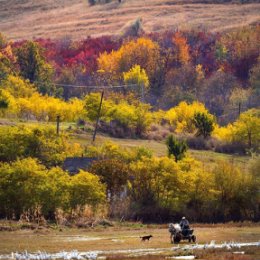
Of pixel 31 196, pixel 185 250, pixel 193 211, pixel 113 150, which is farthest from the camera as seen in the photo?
pixel 113 150

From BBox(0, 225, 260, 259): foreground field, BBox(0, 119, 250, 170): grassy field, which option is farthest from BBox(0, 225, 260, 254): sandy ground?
BBox(0, 119, 250, 170): grassy field

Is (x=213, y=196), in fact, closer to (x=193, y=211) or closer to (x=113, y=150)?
(x=193, y=211)

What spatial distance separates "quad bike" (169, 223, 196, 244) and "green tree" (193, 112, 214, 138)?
69.5 metres

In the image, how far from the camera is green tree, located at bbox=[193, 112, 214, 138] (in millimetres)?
124438

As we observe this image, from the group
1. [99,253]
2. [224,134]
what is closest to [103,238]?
[99,253]

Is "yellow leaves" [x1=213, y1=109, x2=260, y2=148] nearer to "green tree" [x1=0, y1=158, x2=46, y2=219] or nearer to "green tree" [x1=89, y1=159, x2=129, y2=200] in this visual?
"green tree" [x1=89, y1=159, x2=129, y2=200]

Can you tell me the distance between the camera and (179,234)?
176 feet

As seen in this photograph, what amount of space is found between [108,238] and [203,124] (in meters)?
69.3

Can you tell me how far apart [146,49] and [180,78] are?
12.6 meters

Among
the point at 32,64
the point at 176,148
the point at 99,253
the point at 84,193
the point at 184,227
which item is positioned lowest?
the point at 176,148

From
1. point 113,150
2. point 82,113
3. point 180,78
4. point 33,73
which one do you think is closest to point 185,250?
point 113,150

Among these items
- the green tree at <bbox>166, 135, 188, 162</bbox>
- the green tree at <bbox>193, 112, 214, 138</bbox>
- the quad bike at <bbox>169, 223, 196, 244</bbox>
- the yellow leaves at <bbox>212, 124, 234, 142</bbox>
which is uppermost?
the quad bike at <bbox>169, 223, 196, 244</bbox>

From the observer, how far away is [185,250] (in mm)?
48719

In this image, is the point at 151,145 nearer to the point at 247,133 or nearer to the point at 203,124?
the point at 203,124
